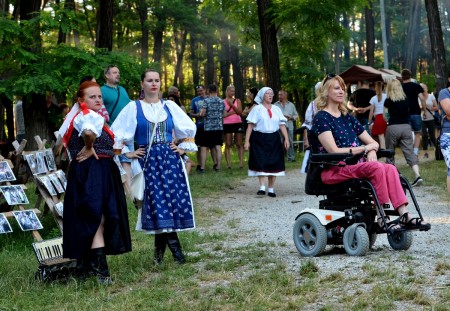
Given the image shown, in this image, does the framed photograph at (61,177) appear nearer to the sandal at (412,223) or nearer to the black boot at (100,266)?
the black boot at (100,266)

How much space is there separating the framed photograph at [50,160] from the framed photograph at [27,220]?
0.89 metres

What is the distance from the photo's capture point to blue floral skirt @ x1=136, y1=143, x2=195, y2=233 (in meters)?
7.94

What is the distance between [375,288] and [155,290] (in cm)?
172

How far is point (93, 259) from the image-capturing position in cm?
740

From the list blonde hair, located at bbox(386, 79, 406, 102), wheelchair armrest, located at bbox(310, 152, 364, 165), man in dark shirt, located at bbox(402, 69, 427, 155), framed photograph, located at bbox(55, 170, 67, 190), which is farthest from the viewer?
man in dark shirt, located at bbox(402, 69, 427, 155)

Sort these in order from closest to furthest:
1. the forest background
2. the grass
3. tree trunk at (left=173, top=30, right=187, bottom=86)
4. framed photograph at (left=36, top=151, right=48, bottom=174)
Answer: the grass < framed photograph at (left=36, top=151, right=48, bottom=174) < the forest background < tree trunk at (left=173, top=30, right=187, bottom=86)

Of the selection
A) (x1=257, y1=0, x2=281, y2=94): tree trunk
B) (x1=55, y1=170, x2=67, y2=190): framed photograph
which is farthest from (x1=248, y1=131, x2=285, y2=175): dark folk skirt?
(x1=257, y1=0, x2=281, y2=94): tree trunk

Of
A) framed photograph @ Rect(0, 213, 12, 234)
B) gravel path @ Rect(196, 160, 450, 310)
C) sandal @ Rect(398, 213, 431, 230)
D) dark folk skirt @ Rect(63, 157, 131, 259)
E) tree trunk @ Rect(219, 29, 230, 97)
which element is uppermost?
tree trunk @ Rect(219, 29, 230, 97)

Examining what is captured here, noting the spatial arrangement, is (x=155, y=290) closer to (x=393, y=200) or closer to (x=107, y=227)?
(x=107, y=227)

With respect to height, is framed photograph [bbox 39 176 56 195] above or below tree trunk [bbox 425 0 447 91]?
below

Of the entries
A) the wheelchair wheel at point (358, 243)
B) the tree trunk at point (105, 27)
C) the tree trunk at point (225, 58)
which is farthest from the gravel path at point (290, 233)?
the tree trunk at point (225, 58)

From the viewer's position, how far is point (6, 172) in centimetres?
999

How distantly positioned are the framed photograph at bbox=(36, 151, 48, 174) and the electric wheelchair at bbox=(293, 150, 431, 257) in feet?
11.9

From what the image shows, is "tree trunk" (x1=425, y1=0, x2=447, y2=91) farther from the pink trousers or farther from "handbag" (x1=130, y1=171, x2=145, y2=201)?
"handbag" (x1=130, y1=171, x2=145, y2=201)
